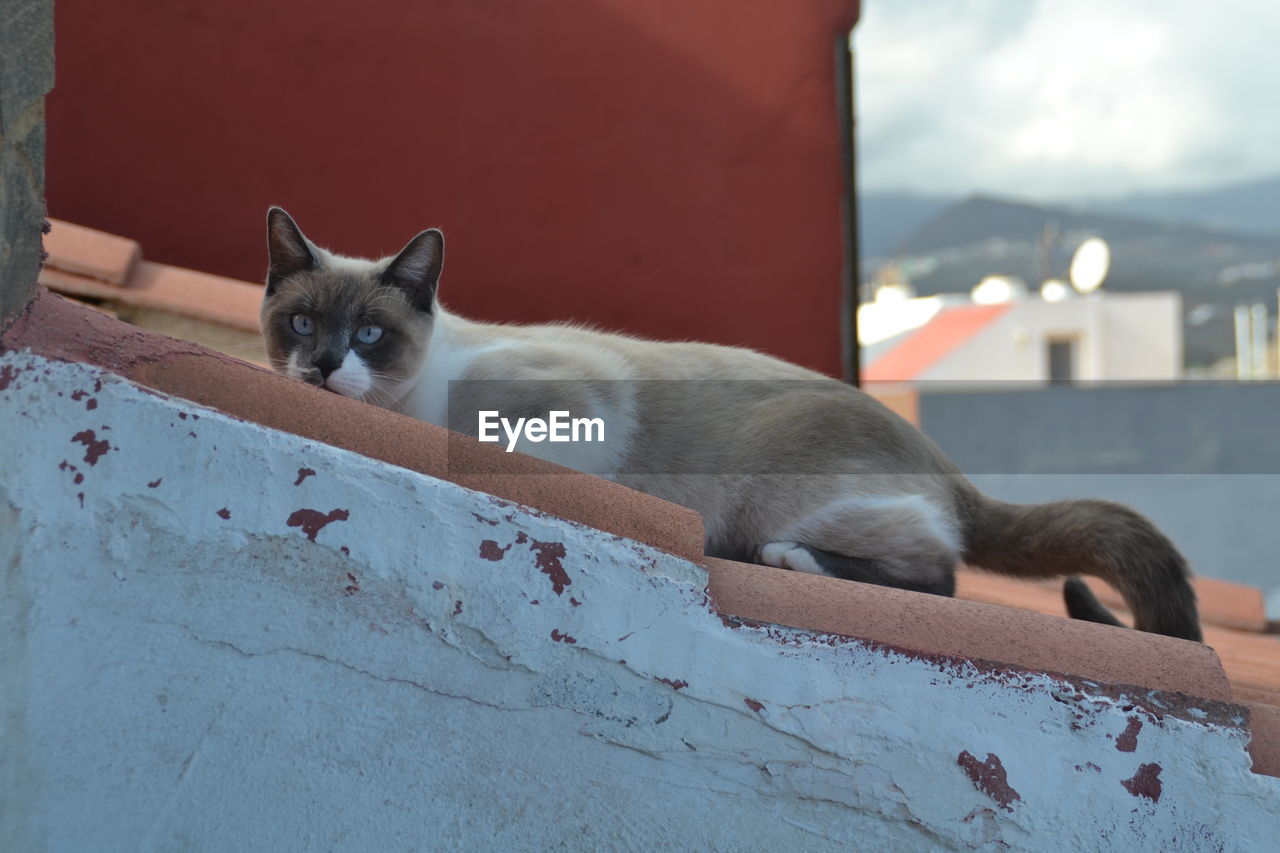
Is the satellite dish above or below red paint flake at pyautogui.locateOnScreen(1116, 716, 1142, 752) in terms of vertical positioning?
above

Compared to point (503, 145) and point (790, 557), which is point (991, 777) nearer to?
point (790, 557)

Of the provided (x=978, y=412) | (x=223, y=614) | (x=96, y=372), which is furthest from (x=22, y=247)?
(x=978, y=412)

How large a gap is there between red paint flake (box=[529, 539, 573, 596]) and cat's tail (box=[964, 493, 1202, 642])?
1.11 meters

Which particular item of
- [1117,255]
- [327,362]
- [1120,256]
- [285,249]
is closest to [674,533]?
[327,362]

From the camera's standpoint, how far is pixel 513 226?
4379 mm

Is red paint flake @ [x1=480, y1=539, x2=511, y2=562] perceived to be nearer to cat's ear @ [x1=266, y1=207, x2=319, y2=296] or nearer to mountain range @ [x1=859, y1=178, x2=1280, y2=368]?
cat's ear @ [x1=266, y1=207, x2=319, y2=296]

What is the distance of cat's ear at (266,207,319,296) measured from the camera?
2195mm

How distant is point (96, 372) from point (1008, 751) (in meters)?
1.18

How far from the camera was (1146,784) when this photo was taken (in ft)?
4.25

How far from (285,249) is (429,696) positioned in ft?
4.11

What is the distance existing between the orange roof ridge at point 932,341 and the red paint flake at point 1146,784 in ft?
60.8

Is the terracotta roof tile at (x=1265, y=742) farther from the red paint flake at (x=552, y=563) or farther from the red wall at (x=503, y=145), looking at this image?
the red wall at (x=503, y=145)

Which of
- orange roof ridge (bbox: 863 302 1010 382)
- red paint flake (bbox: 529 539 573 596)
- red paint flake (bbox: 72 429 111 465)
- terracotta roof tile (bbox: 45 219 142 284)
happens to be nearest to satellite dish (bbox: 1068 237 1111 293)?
orange roof ridge (bbox: 863 302 1010 382)

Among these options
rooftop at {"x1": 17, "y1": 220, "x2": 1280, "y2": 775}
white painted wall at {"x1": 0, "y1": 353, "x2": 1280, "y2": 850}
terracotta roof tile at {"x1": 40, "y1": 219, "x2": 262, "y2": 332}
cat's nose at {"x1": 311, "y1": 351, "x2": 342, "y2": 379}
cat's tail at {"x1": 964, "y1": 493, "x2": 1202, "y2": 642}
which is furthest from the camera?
terracotta roof tile at {"x1": 40, "y1": 219, "x2": 262, "y2": 332}
